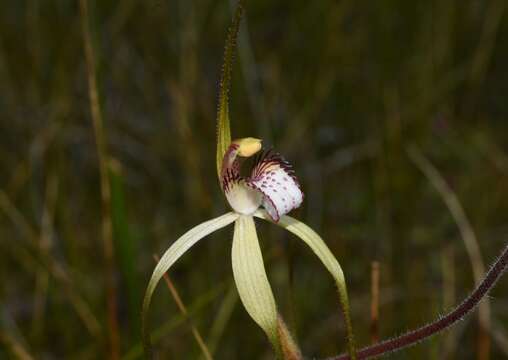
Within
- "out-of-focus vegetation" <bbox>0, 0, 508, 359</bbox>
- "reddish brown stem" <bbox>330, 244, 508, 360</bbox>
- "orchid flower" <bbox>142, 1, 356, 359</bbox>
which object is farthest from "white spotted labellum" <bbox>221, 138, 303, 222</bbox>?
"out-of-focus vegetation" <bbox>0, 0, 508, 359</bbox>

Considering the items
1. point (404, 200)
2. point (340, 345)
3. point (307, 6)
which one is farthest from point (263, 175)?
point (307, 6)

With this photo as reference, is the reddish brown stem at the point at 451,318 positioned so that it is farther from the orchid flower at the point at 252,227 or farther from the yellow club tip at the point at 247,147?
the yellow club tip at the point at 247,147

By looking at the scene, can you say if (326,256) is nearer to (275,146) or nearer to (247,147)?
(247,147)

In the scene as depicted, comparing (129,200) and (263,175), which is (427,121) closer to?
(129,200)

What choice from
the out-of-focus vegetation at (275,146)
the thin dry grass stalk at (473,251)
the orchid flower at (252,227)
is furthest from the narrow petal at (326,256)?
the out-of-focus vegetation at (275,146)

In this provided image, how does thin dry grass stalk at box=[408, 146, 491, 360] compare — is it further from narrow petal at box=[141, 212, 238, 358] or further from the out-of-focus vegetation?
narrow petal at box=[141, 212, 238, 358]

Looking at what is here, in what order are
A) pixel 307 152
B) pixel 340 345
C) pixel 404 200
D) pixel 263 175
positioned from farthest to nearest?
pixel 307 152, pixel 404 200, pixel 340 345, pixel 263 175
